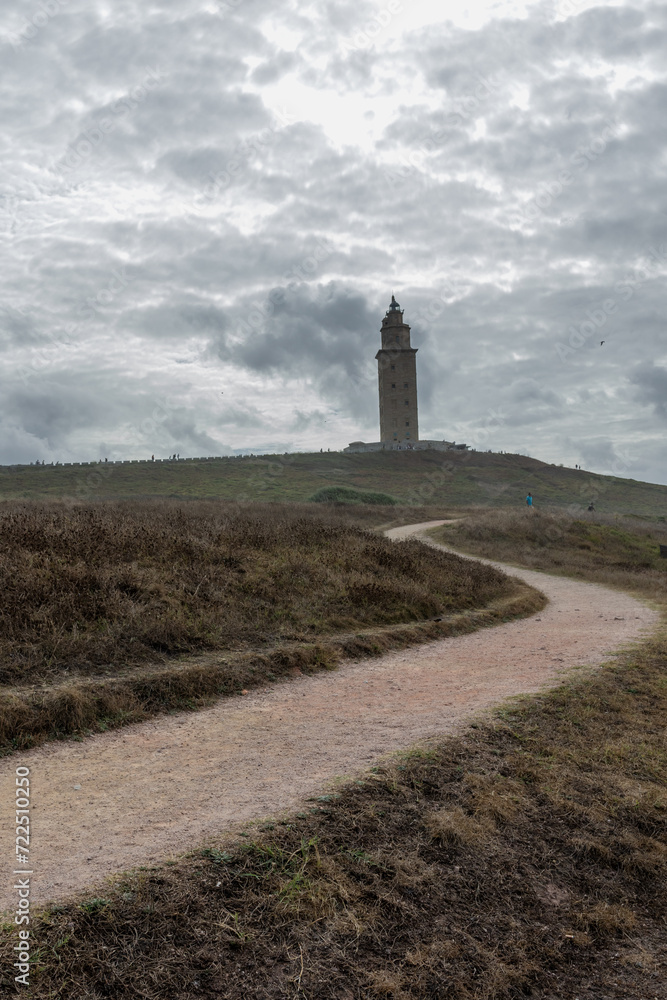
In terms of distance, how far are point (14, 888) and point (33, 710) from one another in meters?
3.08

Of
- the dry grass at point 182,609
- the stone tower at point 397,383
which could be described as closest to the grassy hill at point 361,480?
the stone tower at point 397,383

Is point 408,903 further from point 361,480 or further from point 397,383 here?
point 397,383

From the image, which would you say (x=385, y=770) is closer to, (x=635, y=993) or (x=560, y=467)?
(x=635, y=993)

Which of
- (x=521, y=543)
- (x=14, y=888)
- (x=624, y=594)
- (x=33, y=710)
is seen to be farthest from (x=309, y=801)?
(x=521, y=543)

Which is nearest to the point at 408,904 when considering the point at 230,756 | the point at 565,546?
the point at 230,756

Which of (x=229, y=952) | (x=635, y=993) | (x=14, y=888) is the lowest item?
(x=635, y=993)

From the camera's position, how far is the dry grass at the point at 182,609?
302 inches

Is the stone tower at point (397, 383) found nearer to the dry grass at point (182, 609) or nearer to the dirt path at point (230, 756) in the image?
the dry grass at point (182, 609)

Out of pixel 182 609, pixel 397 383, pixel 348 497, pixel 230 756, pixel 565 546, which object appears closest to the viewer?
pixel 230 756

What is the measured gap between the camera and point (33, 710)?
6766mm

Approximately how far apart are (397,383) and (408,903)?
10303 cm

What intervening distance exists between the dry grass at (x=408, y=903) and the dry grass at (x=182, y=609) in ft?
10.5

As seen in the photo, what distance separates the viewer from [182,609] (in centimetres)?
1034

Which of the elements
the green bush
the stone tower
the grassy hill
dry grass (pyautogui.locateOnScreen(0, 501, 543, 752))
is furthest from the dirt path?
the stone tower
